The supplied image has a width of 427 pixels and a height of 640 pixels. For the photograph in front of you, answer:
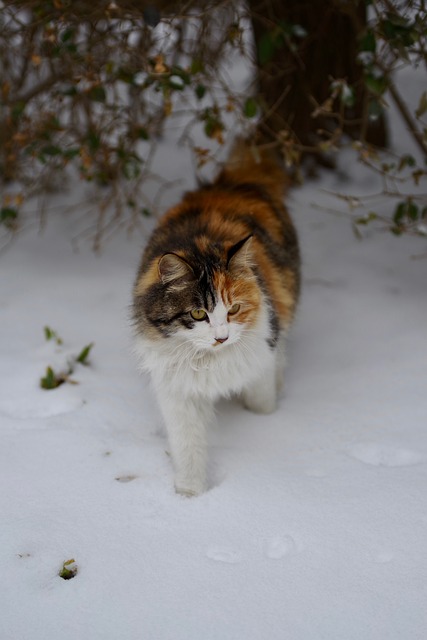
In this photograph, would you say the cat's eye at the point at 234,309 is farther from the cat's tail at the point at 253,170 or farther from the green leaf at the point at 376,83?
the green leaf at the point at 376,83

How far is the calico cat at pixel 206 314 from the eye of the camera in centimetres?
203

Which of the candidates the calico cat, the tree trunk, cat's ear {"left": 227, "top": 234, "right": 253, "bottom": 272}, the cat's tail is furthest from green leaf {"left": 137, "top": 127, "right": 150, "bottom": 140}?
cat's ear {"left": 227, "top": 234, "right": 253, "bottom": 272}

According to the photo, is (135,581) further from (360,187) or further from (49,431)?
(360,187)

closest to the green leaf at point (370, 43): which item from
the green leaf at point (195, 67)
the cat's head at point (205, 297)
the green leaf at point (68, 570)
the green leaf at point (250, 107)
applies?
the green leaf at point (250, 107)

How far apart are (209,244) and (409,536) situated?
45.6 inches

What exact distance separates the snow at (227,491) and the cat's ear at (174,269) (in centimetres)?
74

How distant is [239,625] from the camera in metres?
1.69

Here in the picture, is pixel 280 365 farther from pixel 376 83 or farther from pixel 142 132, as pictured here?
pixel 142 132

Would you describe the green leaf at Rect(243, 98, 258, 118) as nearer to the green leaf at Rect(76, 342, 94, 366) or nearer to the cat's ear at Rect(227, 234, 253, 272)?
the cat's ear at Rect(227, 234, 253, 272)

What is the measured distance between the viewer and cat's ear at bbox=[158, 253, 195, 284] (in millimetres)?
2004

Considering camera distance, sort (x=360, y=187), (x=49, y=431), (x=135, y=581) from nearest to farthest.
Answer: (x=135, y=581) < (x=49, y=431) < (x=360, y=187)

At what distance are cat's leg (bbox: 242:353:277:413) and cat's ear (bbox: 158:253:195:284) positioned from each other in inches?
21.0

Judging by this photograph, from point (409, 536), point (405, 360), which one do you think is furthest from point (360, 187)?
point (409, 536)

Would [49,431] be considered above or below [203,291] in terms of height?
below
